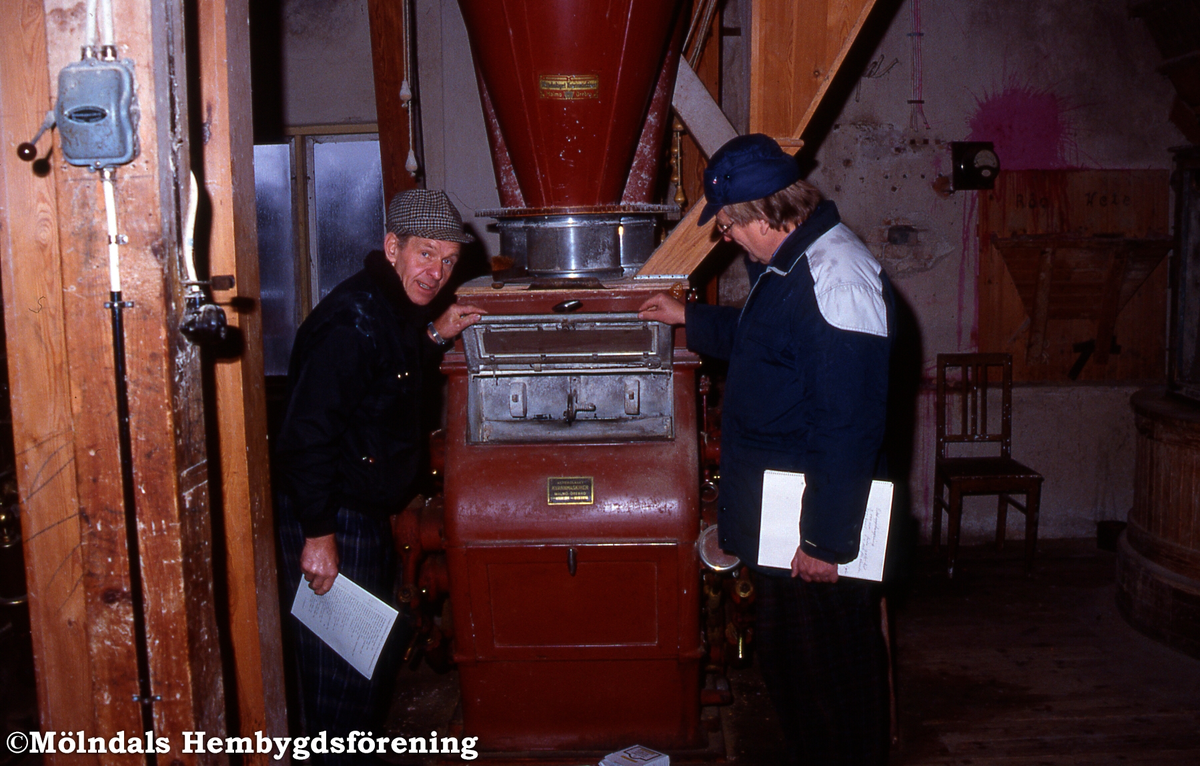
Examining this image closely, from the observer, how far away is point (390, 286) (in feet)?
7.64

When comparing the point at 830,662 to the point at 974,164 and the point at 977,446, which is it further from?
the point at 974,164

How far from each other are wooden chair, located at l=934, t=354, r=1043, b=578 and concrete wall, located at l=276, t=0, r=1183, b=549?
0.66 ft

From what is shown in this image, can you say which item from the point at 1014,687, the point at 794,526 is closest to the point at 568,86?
the point at 794,526

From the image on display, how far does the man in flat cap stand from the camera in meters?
2.15

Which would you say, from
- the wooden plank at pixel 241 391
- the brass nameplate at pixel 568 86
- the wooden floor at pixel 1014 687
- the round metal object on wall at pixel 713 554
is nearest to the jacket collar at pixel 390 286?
the wooden plank at pixel 241 391

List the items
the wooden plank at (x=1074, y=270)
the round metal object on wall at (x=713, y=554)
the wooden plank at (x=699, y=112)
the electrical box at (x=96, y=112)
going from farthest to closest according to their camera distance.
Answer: the wooden plank at (x=1074, y=270) → the wooden plank at (x=699, y=112) → the round metal object on wall at (x=713, y=554) → the electrical box at (x=96, y=112)

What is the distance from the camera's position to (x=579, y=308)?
8.12 feet

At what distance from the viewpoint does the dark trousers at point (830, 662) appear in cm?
211

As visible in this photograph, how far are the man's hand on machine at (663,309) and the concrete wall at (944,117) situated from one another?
7.33 ft

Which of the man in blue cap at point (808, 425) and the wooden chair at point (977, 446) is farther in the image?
the wooden chair at point (977, 446)

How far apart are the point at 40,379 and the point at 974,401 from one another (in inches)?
174

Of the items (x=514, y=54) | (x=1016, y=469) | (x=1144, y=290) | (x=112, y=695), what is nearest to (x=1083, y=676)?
(x=1016, y=469)

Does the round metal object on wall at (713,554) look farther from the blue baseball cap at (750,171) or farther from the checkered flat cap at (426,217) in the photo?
the checkered flat cap at (426,217)

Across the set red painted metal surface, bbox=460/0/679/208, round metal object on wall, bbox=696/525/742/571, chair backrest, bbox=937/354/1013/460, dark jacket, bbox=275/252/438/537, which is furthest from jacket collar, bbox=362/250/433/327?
chair backrest, bbox=937/354/1013/460
